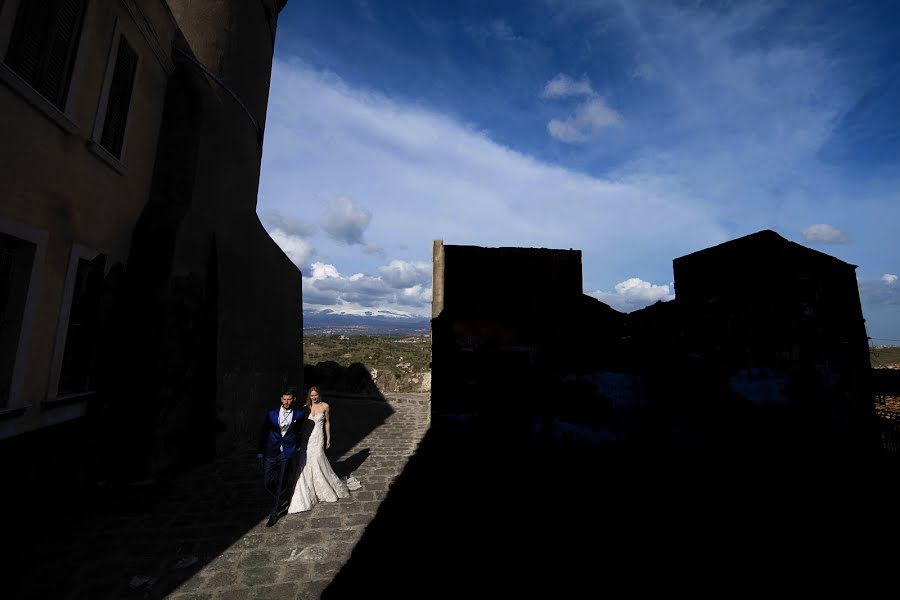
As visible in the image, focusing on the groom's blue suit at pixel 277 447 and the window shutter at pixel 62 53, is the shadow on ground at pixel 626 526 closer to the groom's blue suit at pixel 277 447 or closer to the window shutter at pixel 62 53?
the groom's blue suit at pixel 277 447

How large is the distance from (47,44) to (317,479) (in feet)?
22.0

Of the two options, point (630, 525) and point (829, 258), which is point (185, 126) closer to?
point (630, 525)

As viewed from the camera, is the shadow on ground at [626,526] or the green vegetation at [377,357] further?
the green vegetation at [377,357]

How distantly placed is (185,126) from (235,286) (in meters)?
3.24

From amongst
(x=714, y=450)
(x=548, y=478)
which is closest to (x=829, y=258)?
(x=714, y=450)

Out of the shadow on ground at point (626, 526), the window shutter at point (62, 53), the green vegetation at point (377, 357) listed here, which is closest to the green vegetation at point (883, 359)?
the green vegetation at point (377, 357)

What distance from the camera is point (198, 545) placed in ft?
14.0

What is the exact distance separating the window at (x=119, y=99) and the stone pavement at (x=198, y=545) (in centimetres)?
542

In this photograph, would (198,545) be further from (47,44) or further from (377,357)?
(377,357)

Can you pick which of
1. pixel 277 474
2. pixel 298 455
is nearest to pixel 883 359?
pixel 298 455

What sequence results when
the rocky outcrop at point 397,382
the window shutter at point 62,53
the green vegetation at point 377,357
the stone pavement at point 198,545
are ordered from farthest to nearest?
the green vegetation at point 377,357, the rocky outcrop at point 397,382, the window shutter at point 62,53, the stone pavement at point 198,545

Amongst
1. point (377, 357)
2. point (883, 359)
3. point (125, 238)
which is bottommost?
point (377, 357)

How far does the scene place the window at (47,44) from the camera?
4.47 meters

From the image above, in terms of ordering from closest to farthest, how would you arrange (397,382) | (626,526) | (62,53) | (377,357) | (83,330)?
(626,526)
(62,53)
(83,330)
(397,382)
(377,357)
